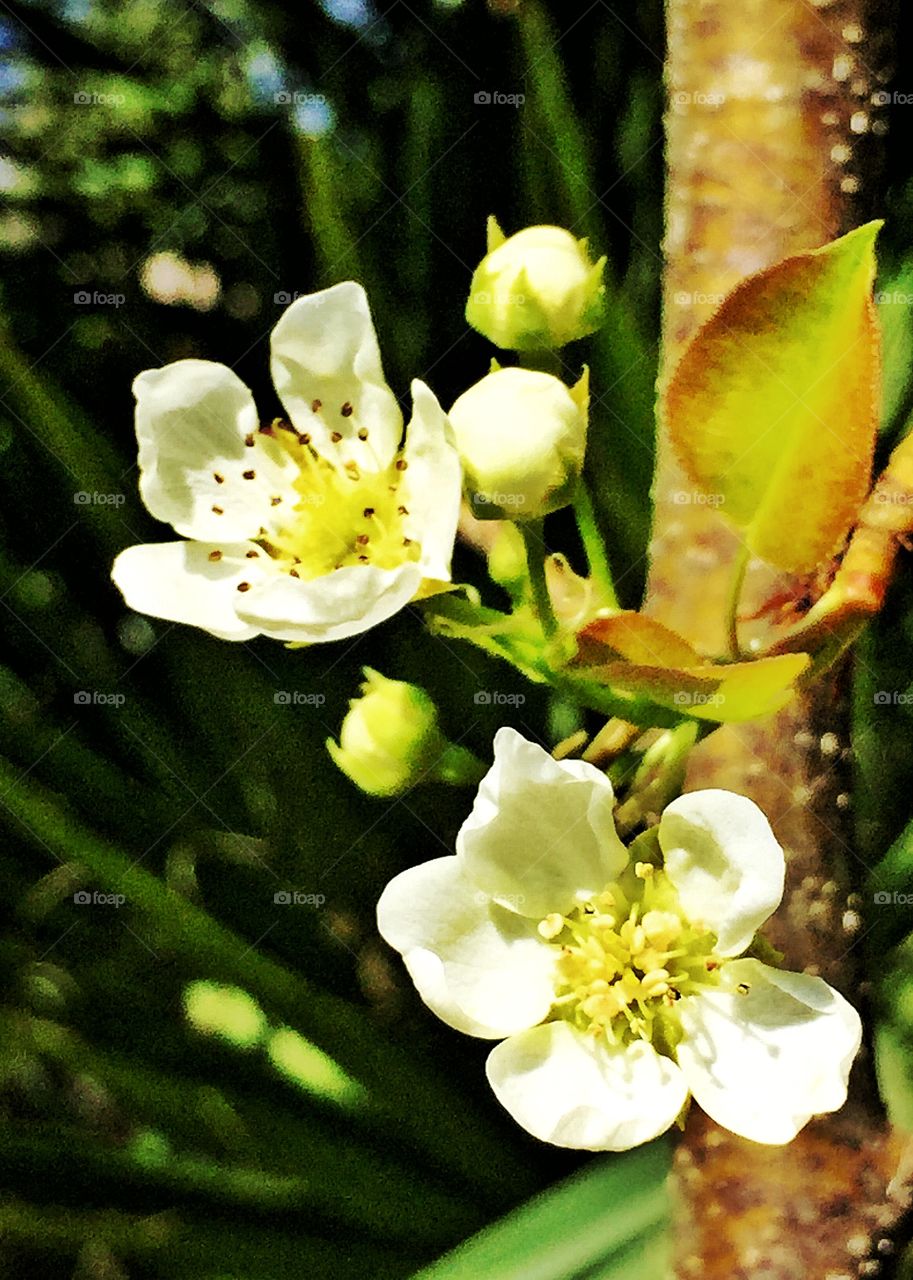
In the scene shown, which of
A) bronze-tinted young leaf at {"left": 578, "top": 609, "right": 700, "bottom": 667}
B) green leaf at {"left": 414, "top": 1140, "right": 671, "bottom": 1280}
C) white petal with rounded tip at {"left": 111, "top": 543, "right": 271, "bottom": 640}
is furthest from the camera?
green leaf at {"left": 414, "top": 1140, "right": 671, "bottom": 1280}

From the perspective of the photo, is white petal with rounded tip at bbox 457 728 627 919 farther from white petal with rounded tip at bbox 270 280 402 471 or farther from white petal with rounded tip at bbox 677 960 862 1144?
white petal with rounded tip at bbox 270 280 402 471

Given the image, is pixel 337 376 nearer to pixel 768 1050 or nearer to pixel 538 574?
pixel 538 574

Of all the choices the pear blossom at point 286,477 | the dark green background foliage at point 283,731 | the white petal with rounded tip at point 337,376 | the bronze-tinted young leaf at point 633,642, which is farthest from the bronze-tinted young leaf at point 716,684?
the dark green background foliage at point 283,731

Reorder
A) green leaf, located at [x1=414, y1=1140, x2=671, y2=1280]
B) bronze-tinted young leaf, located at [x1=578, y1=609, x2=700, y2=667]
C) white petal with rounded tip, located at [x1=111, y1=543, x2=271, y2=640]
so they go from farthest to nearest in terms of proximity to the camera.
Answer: green leaf, located at [x1=414, y1=1140, x2=671, y2=1280] → white petal with rounded tip, located at [x1=111, y1=543, x2=271, y2=640] → bronze-tinted young leaf, located at [x1=578, y1=609, x2=700, y2=667]

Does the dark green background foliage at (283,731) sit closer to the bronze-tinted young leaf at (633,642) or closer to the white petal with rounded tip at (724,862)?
the white petal with rounded tip at (724,862)

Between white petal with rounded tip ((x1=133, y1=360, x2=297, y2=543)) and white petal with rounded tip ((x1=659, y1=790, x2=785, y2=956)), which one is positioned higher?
white petal with rounded tip ((x1=133, y1=360, x2=297, y2=543))

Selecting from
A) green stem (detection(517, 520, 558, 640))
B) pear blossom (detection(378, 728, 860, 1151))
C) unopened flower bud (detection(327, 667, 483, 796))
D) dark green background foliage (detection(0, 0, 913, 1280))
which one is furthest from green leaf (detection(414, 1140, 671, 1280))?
green stem (detection(517, 520, 558, 640))

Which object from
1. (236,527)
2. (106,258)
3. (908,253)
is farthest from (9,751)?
(908,253)

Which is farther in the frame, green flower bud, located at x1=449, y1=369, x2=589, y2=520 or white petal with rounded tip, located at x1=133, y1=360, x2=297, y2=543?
white petal with rounded tip, located at x1=133, y1=360, x2=297, y2=543

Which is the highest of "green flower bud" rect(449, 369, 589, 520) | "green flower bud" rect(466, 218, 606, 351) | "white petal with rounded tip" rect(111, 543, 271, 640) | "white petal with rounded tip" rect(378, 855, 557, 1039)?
"green flower bud" rect(466, 218, 606, 351)
